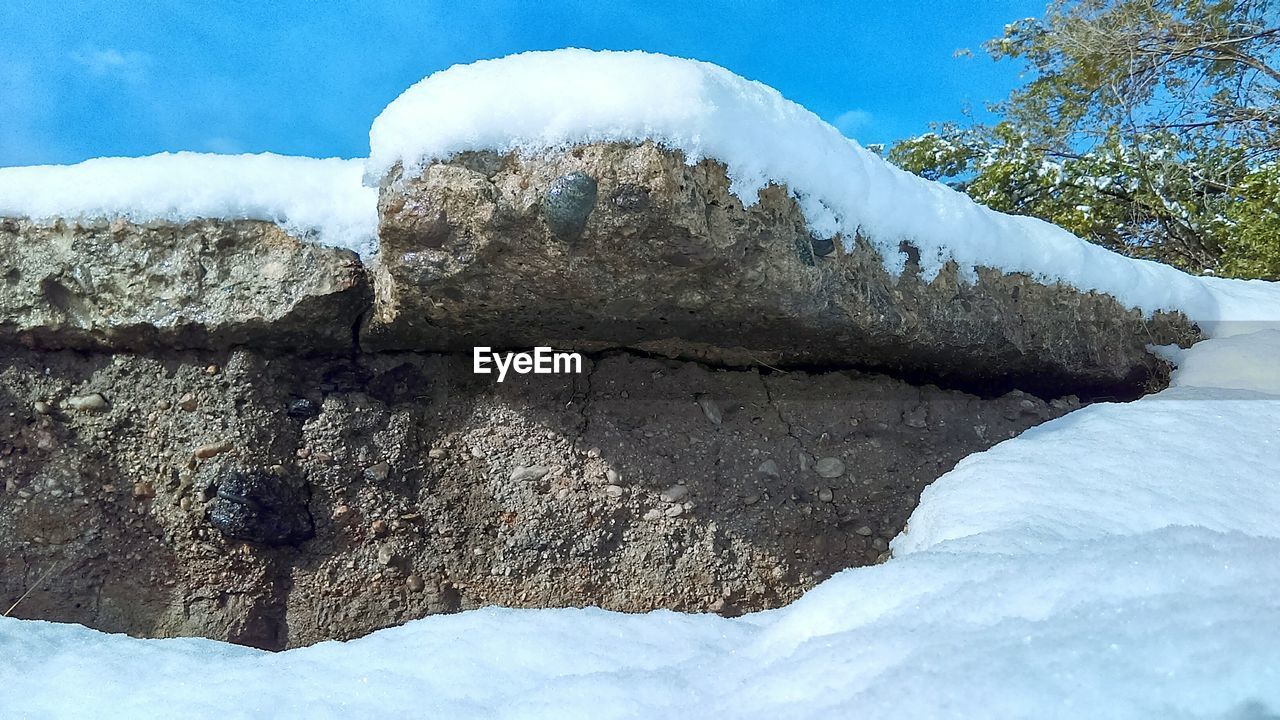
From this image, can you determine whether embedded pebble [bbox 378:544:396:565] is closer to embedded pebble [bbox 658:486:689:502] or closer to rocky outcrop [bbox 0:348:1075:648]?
rocky outcrop [bbox 0:348:1075:648]

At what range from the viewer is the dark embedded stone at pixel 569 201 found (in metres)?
1.40

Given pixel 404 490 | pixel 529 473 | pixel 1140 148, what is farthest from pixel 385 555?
pixel 1140 148

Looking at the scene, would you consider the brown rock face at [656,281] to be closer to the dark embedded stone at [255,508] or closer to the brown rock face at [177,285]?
the brown rock face at [177,285]

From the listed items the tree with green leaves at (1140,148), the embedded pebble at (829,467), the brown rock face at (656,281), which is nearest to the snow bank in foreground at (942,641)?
the embedded pebble at (829,467)

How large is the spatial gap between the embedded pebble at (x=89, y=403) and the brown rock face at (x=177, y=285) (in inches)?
5.5

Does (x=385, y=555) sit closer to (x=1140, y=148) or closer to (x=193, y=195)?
(x=193, y=195)

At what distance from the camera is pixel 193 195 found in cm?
179

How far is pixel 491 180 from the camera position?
145 cm

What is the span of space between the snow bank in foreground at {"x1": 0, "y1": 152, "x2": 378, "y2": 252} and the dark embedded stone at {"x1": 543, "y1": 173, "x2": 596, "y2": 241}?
0.61 metres

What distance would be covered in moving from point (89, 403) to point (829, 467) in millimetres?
1765

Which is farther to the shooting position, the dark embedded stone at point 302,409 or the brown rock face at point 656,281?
the dark embedded stone at point 302,409

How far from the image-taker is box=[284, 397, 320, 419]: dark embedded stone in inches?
72.1

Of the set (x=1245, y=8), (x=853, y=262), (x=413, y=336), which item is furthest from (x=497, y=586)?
(x=1245, y=8)
